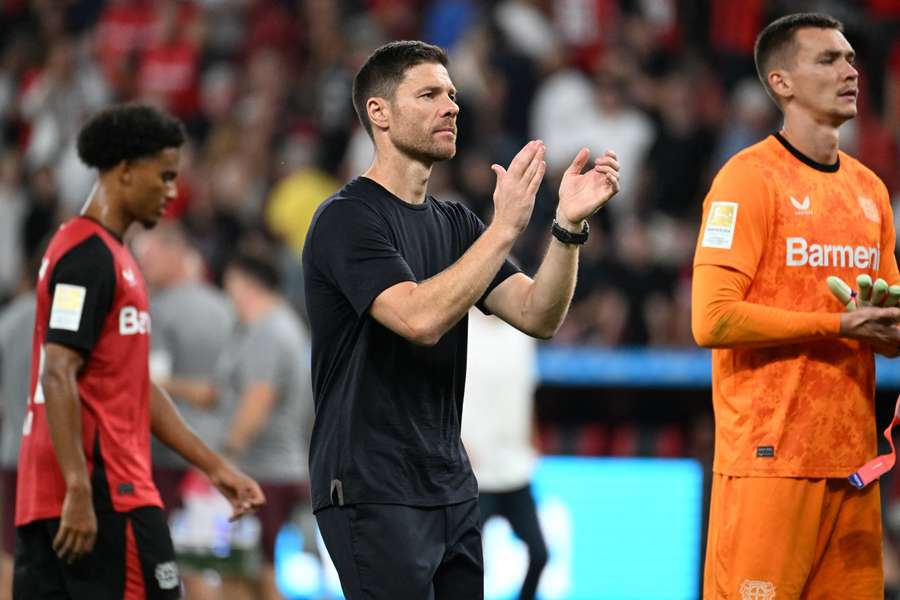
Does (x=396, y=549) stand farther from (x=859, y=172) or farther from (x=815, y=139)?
(x=859, y=172)

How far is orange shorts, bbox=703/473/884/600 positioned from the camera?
529cm

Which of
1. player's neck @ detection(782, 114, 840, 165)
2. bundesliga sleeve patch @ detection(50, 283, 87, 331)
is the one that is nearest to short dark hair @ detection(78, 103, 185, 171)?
bundesliga sleeve patch @ detection(50, 283, 87, 331)

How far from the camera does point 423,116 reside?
505 centimetres

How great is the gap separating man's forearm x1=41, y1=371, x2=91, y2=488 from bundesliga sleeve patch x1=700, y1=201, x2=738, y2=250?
2305 mm

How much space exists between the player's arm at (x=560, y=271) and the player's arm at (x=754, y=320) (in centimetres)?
57

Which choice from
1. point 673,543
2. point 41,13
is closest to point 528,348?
point 673,543

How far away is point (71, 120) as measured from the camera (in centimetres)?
1636

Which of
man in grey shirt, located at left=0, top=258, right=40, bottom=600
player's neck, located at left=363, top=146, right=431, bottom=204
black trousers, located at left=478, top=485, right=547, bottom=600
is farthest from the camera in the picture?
black trousers, located at left=478, top=485, right=547, bottom=600

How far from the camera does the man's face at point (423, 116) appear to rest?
199 inches

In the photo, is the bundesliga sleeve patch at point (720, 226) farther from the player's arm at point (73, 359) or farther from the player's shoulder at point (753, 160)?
the player's arm at point (73, 359)

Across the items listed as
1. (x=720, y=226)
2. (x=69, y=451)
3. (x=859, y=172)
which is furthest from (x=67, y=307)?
(x=859, y=172)

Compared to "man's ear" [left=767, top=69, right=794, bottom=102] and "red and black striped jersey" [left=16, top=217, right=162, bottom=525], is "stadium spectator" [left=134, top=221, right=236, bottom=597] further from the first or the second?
"man's ear" [left=767, top=69, right=794, bottom=102]

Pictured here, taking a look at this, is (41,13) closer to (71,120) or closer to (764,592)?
(71,120)

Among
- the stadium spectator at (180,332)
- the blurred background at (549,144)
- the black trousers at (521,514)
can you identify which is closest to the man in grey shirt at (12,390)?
the stadium spectator at (180,332)
